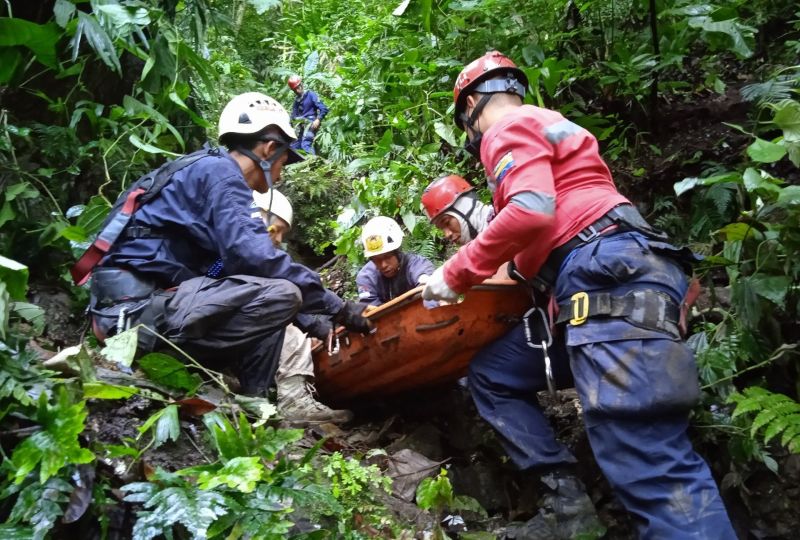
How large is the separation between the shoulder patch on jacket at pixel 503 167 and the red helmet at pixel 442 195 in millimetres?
1329

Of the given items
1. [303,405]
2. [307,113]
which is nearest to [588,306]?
[303,405]

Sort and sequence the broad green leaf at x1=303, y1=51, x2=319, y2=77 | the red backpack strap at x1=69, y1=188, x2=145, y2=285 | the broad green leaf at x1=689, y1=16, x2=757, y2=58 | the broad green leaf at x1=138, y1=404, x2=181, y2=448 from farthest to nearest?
the broad green leaf at x1=303, y1=51, x2=319, y2=77 → the broad green leaf at x1=689, y1=16, x2=757, y2=58 → the red backpack strap at x1=69, y1=188, x2=145, y2=285 → the broad green leaf at x1=138, y1=404, x2=181, y2=448

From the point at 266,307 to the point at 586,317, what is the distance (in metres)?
1.72

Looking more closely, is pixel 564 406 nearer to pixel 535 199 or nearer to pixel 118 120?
pixel 535 199

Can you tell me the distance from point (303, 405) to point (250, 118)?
1916 mm

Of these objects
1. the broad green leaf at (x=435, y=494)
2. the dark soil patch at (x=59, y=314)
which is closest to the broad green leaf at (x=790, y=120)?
the broad green leaf at (x=435, y=494)

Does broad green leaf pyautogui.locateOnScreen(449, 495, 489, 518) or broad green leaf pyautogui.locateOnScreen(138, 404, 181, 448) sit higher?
broad green leaf pyautogui.locateOnScreen(138, 404, 181, 448)

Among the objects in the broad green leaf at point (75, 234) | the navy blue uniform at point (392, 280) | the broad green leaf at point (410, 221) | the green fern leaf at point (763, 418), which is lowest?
the navy blue uniform at point (392, 280)

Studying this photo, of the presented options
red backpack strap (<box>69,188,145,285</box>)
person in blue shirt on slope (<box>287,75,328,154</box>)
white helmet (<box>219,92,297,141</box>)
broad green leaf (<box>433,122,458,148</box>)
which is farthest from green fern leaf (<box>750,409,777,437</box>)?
person in blue shirt on slope (<box>287,75,328,154</box>)

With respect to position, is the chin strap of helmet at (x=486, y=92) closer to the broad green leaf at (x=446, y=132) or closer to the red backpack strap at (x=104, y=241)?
the red backpack strap at (x=104, y=241)

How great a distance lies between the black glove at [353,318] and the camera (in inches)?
147

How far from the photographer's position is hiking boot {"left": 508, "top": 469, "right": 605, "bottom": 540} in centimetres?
284

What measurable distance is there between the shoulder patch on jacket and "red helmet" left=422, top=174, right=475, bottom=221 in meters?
1.33

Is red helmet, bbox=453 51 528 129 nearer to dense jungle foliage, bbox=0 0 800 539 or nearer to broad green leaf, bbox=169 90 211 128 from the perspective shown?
dense jungle foliage, bbox=0 0 800 539
